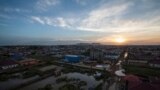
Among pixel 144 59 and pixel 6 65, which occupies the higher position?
pixel 6 65

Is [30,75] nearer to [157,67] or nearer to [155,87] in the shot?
[155,87]

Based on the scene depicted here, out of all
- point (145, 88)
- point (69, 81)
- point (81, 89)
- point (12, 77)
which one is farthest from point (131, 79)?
A: point (12, 77)

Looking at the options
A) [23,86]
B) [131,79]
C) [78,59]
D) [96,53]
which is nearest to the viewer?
[131,79]

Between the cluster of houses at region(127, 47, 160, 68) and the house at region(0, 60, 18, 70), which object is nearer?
the house at region(0, 60, 18, 70)

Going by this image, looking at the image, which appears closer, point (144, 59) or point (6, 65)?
point (6, 65)

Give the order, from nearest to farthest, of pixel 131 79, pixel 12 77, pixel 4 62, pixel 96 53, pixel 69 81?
pixel 131 79 < pixel 69 81 < pixel 12 77 < pixel 4 62 < pixel 96 53

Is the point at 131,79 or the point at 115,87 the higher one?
the point at 131,79

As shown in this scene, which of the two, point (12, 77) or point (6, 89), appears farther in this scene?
point (12, 77)

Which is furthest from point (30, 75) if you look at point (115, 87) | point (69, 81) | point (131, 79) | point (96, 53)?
point (96, 53)

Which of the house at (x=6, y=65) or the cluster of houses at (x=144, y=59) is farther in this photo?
the cluster of houses at (x=144, y=59)
